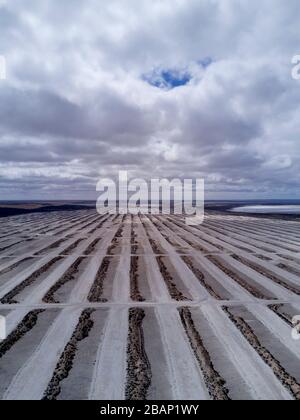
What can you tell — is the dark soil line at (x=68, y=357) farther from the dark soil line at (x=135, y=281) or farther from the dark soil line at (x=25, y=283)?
the dark soil line at (x=25, y=283)

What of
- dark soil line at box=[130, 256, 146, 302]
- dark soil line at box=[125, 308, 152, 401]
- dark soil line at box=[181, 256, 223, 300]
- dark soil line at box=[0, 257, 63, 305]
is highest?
dark soil line at box=[130, 256, 146, 302]

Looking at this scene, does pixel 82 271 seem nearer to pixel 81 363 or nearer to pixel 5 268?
pixel 5 268

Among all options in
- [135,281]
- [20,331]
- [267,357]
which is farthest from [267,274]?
[20,331]

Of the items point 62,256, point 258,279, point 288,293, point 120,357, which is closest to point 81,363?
point 120,357

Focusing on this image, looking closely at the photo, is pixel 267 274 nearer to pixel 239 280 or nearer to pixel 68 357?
pixel 239 280

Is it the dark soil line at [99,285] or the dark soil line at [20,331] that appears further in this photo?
the dark soil line at [99,285]

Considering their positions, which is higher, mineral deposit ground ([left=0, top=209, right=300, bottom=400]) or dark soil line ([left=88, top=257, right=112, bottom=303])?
dark soil line ([left=88, top=257, right=112, bottom=303])

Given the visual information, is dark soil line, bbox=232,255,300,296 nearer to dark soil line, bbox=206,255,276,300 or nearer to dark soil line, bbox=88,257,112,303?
dark soil line, bbox=206,255,276,300

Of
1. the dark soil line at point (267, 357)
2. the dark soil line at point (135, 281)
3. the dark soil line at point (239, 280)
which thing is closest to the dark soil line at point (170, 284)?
the dark soil line at point (135, 281)

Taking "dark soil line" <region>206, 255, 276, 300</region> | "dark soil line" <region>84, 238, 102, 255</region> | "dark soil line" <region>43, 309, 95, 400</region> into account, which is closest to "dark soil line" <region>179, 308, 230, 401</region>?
"dark soil line" <region>43, 309, 95, 400</region>

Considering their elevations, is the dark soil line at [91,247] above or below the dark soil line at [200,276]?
above
